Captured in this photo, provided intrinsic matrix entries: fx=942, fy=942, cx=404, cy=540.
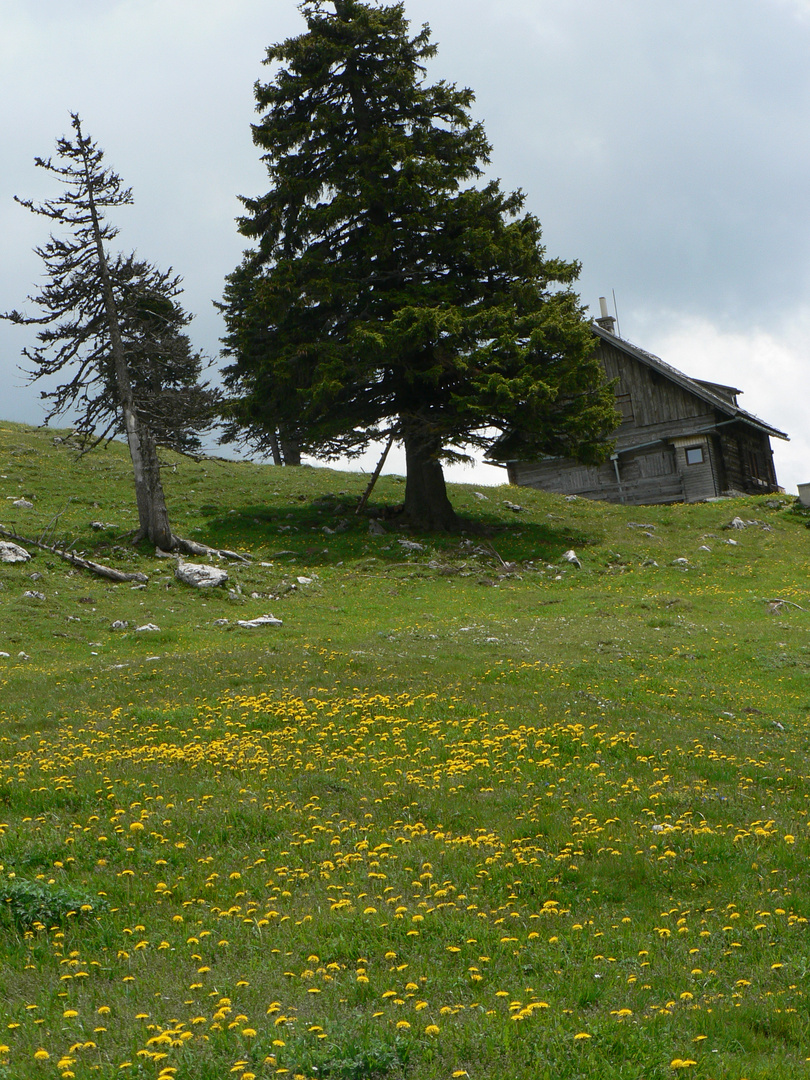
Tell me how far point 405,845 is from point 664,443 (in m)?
46.8

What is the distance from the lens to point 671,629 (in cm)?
2475

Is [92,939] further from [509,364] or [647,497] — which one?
[647,497]

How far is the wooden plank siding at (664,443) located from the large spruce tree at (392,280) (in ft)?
55.0

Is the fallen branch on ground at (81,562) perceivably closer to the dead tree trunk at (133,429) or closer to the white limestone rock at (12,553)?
the white limestone rock at (12,553)

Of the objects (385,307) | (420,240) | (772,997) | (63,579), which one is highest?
(420,240)

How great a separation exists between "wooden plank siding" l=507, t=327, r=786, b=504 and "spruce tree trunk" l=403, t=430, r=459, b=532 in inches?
686

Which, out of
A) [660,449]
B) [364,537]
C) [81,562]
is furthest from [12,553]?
[660,449]

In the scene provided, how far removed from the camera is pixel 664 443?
176ft

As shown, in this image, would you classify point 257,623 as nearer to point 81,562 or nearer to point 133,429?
point 81,562

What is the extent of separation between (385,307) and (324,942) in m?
32.1

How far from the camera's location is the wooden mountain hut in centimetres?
5247

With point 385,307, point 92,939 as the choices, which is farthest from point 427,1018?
point 385,307

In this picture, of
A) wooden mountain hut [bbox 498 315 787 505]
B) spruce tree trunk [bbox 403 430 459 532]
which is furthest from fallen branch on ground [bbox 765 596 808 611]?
wooden mountain hut [bbox 498 315 787 505]

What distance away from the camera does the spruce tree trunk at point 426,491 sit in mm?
38031
